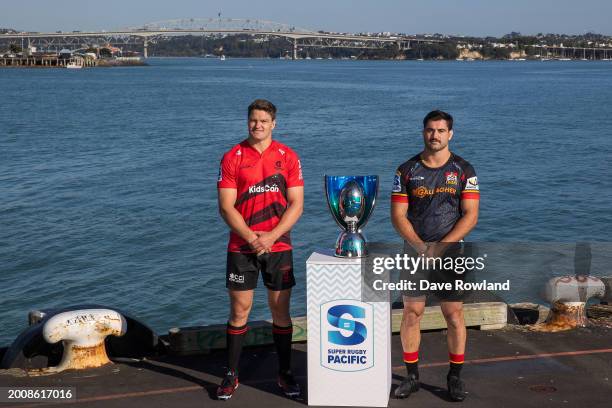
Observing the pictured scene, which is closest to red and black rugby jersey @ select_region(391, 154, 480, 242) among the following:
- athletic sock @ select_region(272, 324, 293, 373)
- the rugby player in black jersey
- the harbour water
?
the rugby player in black jersey

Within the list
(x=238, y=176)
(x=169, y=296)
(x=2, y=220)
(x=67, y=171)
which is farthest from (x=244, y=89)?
(x=238, y=176)

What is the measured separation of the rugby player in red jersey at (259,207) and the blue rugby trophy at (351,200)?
28 cm

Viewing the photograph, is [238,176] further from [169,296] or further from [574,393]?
[169,296]

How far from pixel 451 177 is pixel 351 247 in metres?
0.78

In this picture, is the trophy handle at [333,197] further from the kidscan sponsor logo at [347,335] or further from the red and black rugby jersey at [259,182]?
the kidscan sponsor logo at [347,335]

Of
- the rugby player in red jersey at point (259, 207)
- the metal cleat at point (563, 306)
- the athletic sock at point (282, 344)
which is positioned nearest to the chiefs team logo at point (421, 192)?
the rugby player in red jersey at point (259, 207)

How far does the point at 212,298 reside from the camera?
53.3 feet

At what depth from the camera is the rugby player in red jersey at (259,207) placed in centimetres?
592

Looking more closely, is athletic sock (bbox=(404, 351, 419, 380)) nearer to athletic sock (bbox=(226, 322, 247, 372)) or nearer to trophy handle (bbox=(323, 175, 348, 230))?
trophy handle (bbox=(323, 175, 348, 230))

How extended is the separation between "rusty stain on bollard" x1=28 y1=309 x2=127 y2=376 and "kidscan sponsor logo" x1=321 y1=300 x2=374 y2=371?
189cm

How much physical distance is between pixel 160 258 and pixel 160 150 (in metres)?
21.2

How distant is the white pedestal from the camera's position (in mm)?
5820

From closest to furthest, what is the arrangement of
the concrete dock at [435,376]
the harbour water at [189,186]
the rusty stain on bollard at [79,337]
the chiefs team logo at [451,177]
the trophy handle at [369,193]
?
the chiefs team logo at [451,177] → the concrete dock at [435,376] → the trophy handle at [369,193] → the rusty stain on bollard at [79,337] → the harbour water at [189,186]

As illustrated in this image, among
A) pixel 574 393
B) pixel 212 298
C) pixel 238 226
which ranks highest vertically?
pixel 238 226
